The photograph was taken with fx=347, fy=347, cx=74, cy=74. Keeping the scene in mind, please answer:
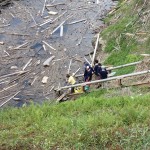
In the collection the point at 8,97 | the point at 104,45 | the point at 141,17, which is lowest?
the point at 8,97

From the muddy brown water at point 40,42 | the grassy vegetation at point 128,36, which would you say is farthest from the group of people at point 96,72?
the muddy brown water at point 40,42

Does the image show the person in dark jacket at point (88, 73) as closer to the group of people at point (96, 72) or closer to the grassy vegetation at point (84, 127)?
the group of people at point (96, 72)

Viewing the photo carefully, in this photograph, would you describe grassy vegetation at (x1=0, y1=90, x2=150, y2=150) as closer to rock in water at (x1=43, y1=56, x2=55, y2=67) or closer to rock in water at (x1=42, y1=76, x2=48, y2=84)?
rock in water at (x1=42, y1=76, x2=48, y2=84)

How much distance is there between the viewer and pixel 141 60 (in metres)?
15.6

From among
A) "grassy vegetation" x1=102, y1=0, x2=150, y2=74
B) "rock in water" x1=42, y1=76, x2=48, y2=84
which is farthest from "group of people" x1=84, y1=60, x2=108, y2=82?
"rock in water" x1=42, y1=76, x2=48, y2=84

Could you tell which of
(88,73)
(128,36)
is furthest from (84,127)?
(128,36)

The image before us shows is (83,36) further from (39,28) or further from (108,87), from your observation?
(108,87)

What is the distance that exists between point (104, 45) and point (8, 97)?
622 centimetres

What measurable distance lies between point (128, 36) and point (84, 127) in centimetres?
977

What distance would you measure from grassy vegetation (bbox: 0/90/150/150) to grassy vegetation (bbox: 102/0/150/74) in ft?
14.0

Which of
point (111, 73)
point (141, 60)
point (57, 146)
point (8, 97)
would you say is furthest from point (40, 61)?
point (57, 146)

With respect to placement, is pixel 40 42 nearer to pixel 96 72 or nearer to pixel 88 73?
pixel 88 73

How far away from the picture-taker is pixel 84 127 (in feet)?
30.6

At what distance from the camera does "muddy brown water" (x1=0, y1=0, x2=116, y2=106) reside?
56.2 ft
